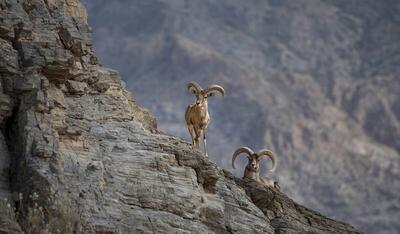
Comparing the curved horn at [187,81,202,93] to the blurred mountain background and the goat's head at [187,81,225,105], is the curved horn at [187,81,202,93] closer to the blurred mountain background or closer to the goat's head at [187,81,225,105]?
the goat's head at [187,81,225,105]

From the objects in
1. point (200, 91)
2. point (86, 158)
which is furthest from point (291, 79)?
point (86, 158)

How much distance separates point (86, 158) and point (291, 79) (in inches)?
2883

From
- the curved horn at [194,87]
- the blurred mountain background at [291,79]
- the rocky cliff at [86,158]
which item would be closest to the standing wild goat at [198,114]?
the curved horn at [194,87]

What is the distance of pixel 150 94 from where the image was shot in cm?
8906

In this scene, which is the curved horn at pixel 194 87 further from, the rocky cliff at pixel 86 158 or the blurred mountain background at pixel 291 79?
the blurred mountain background at pixel 291 79

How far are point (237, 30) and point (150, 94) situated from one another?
46.6ft

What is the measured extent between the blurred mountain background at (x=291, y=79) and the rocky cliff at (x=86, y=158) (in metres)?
51.8

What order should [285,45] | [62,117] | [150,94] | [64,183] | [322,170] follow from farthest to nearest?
[285,45] → [150,94] → [322,170] → [62,117] → [64,183]

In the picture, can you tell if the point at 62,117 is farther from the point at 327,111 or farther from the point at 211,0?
the point at 211,0

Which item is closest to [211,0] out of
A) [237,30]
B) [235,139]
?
[237,30]

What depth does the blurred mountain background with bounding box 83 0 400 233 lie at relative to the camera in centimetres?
8156

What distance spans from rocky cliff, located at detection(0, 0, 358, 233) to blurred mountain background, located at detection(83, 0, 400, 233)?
5185 cm

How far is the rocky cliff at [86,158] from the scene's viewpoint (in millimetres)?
18000

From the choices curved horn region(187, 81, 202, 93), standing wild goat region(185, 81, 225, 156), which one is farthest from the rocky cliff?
curved horn region(187, 81, 202, 93)
